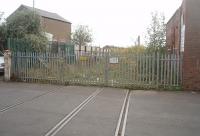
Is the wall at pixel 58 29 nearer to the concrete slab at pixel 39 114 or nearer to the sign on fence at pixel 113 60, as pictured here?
the sign on fence at pixel 113 60

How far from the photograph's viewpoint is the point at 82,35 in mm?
60781

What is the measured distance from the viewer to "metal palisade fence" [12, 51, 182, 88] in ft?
42.7

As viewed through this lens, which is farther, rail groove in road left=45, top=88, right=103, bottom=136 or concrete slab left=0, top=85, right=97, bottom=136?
concrete slab left=0, top=85, right=97, bottom=136

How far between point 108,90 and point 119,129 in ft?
20.3

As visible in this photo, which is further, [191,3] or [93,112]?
[191,3]

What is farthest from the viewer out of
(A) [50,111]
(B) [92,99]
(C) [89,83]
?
(C) [89,83]

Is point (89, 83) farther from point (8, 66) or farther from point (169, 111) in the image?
point (169, 111)

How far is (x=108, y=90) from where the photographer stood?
12734mm

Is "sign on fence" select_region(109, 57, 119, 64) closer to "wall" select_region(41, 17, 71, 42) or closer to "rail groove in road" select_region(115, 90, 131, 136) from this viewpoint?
"rail groove in road" select_region(115, 90, 131, 136)

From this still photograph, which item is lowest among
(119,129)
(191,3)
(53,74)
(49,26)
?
(119,129)

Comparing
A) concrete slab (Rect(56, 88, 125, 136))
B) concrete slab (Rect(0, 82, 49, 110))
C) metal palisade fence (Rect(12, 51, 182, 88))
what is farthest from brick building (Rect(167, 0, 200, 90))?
concrete slab (Rect(0, 82, 49, 110))

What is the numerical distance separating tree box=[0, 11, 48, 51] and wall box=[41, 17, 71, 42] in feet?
66.5

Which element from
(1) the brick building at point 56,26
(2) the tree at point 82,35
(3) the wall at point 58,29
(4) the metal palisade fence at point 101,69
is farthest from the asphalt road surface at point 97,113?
(2) the tree at point 82,35

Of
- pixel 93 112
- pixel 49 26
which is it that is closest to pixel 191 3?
pixel 93 112
